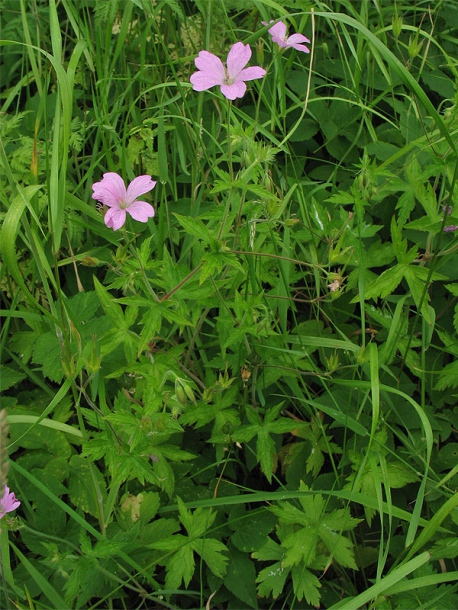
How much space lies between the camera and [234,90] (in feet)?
4.66

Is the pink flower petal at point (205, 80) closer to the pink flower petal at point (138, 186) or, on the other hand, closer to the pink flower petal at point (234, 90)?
the pink flower petal at point (234, 90)

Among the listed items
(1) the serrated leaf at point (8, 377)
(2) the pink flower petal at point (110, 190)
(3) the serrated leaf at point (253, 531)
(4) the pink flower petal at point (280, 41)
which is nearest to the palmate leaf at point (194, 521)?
(3) the serrated leaf at point (253, 531)

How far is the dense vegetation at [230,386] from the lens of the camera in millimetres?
1470

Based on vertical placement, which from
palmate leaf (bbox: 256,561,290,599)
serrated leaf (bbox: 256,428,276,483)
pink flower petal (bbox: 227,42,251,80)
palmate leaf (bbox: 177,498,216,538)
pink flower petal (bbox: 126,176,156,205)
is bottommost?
palmate leaf (bbox: 256,561,290,599)

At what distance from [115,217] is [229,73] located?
44 centimetres

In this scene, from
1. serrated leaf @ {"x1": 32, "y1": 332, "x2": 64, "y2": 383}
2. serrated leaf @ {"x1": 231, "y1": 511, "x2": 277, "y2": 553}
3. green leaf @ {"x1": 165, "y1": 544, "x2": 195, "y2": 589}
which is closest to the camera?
green leaf @ {"x1": 165, "y1": 544, "x2": 195, "y2": 589}

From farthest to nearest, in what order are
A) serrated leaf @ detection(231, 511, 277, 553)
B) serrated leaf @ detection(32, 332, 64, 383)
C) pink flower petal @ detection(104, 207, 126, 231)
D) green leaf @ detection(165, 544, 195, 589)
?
serrated leaf @ detection(32, 332, 64, 383)
serrated leaf @ detection(231, 511, 277, 553)
green leaf @ detection(165, 544, 195, 589)
pink flower petal @ detection(104, 207, 126, 231)

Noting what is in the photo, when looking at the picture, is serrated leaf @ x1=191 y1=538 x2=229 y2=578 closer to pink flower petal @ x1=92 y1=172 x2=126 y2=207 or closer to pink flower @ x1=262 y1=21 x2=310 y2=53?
pink flower petal @ x1=92 y1=172 x2=126 y2=207

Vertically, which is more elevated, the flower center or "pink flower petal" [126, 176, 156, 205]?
the flower center

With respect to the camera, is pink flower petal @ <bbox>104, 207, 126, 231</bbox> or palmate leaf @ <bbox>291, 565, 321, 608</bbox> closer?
pink flower petal @ <bbox>104, 207, 126, 231</bbox>

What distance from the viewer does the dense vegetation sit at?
1.47 m

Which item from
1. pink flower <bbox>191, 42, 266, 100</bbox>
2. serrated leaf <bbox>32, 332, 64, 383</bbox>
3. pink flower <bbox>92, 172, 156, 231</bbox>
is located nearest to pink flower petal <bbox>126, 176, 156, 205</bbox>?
pink flower <bbox>92, 172, 156, 231</bbox>

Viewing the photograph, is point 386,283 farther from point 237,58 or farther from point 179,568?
point 179,568

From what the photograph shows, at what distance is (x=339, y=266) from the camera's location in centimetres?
198
